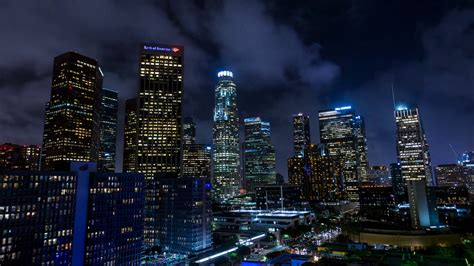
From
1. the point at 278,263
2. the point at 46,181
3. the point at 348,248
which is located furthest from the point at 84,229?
the point at 348,248

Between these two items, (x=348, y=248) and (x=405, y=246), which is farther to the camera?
(x=405, y=246)

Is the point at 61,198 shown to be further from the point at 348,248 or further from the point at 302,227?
the point at 302,227

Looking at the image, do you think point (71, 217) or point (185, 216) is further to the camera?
point (185, 216)

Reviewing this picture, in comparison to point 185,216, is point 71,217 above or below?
above

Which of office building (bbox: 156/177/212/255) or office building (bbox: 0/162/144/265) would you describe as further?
office building (bbox: 156/177/212/255)

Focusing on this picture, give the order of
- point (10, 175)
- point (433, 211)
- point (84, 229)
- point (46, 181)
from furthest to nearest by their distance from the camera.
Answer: point (433, 211) < point (84, 229) < point (46, 181) < point (10, 175)

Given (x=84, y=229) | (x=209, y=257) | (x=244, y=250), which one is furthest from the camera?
(x=244, y=250)
